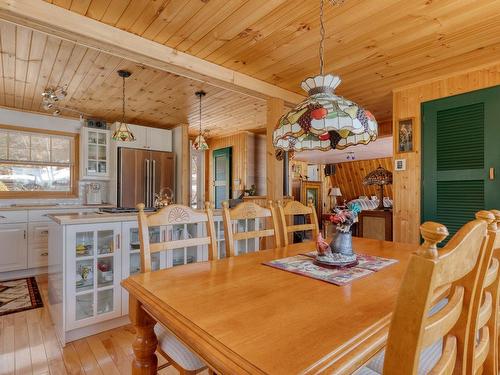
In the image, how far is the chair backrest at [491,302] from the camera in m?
0.82

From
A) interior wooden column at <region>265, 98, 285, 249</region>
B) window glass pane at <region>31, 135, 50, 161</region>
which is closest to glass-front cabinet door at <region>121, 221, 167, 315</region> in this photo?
interior wooden column at <region>265, 98, 285, 249</region>

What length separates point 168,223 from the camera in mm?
1566

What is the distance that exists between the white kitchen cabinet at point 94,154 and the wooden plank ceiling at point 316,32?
2.92 metres

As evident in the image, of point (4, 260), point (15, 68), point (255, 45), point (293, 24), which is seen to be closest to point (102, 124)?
point (15, 68)

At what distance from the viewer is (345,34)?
223 centimetres

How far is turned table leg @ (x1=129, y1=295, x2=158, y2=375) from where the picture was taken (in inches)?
46.1

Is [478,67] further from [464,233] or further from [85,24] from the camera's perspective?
[85,24]

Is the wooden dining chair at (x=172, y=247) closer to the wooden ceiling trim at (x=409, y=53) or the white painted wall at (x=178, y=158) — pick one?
the wooden ceiling trim at (x=409, y=53)

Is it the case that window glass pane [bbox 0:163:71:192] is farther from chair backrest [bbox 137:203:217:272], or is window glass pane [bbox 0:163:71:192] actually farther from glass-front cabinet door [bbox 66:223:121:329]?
chair backrest [bbox 137:203:217:272]

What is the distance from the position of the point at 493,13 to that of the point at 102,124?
4923 millimetres

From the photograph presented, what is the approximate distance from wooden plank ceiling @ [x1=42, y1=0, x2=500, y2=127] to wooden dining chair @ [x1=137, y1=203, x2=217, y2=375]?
1.36m

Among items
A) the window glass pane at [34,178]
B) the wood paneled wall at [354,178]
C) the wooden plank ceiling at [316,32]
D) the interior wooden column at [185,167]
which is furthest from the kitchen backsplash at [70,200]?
the wood paneled wall at [354,178]

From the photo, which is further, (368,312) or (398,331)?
(368,312)

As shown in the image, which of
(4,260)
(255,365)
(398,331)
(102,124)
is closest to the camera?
(398,331)
